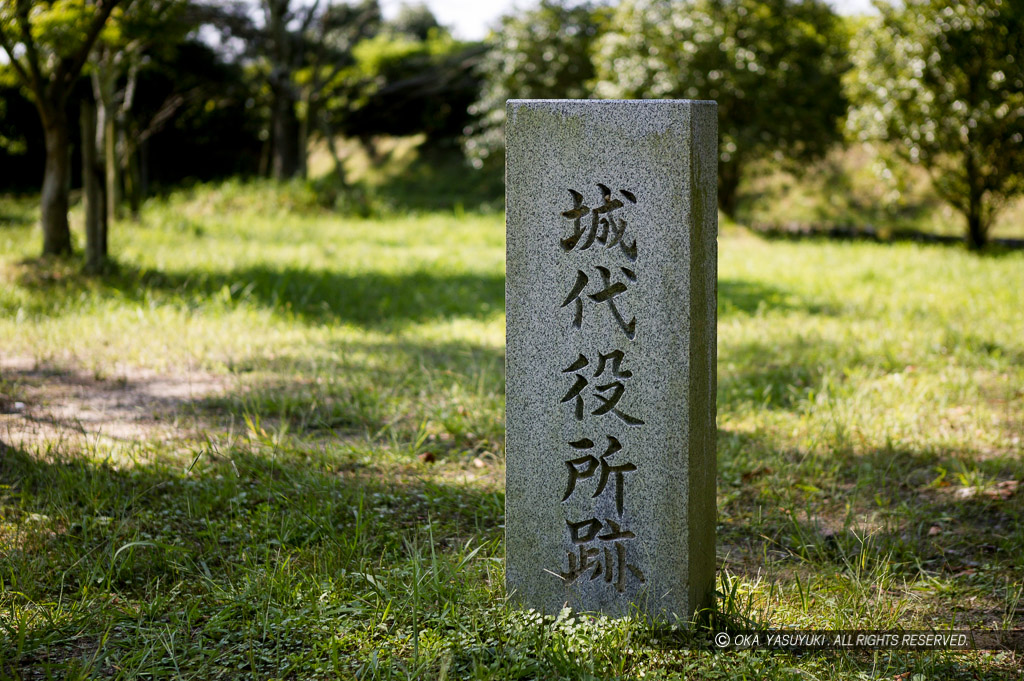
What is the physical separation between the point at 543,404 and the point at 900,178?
10349 mm

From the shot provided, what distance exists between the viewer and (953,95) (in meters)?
10.5

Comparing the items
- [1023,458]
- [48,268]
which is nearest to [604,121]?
[1023,458]

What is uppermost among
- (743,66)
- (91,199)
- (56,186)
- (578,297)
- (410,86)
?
(410,86)

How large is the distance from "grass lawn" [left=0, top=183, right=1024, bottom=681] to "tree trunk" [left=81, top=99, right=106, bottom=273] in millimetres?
286

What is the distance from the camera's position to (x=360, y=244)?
10.8 metres

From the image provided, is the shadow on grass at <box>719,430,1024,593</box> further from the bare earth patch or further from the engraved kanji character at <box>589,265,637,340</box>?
the bare earth patch

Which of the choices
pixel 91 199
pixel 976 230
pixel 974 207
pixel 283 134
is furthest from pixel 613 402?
pixel 283 134

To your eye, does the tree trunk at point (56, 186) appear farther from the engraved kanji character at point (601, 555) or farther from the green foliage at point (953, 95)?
the green foliage at point (953, 95)

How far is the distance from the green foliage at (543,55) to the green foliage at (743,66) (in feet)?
6.38

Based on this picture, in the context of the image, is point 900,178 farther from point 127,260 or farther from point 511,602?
point 511,602

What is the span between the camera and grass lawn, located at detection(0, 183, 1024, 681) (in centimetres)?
257

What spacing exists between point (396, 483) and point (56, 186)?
18.9 feet

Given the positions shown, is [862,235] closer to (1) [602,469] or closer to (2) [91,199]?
(2) [91,199]

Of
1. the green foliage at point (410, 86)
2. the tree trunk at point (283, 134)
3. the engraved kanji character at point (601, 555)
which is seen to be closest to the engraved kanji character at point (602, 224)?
the engraved kanji character at point (601, 555)
